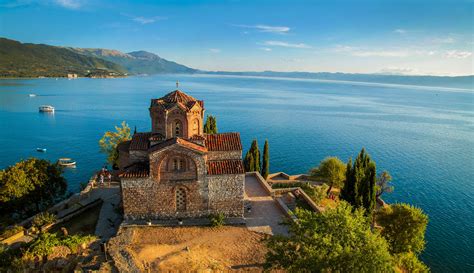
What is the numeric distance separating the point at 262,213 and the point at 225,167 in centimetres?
551

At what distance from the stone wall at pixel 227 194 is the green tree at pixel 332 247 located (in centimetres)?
928

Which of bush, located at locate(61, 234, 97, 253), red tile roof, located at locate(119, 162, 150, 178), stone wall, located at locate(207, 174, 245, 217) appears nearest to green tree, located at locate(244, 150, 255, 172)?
stone wall, located at locate(207, 174, 245, 217)

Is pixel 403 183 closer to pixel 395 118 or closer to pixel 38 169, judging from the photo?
pixel 38 169

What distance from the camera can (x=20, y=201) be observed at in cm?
2888

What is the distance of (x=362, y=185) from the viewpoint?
30.6m

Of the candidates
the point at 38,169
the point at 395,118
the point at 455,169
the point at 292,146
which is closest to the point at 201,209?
the point at 38,169

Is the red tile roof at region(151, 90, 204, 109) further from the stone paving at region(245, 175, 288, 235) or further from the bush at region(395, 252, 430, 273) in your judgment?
the bush at region(395, 252, 430, 273)

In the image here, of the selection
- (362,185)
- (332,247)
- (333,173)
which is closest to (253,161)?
(333,173)

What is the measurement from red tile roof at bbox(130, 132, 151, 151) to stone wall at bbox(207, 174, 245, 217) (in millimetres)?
6369

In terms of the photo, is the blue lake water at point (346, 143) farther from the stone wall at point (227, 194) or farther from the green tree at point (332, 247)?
the green tree at point (332, 247)

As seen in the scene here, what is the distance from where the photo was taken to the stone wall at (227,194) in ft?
81.8

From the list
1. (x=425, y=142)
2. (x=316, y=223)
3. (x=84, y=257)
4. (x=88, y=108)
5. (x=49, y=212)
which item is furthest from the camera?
(x=88, y=108)

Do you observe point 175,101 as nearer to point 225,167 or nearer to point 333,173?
point 225,167

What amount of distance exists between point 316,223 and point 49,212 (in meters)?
25.0
